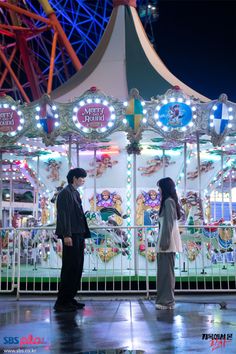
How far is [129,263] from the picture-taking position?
11.1 metres

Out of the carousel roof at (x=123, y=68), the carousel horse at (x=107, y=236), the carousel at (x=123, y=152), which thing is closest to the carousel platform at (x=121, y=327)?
the carousel at (x=123, y=152)

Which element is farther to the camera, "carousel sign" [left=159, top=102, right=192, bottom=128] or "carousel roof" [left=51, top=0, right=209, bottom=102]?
"carousel roof" [left=51, top=0, right=209, bottom=102]

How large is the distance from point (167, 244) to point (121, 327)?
153 centimetres

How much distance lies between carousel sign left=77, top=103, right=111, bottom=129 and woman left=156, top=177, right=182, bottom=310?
394cm

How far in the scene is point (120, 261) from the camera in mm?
11242

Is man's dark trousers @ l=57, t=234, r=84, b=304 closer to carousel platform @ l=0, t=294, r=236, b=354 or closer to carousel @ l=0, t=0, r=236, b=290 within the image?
carousel platform @ l=0, t=294, r=236, b=354

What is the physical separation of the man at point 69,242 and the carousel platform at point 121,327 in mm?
247

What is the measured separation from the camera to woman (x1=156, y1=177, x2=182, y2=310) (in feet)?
21.4

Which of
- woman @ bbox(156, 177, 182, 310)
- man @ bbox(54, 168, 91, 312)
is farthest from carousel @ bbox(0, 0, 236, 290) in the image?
woman @ bbox(156, 177, 182, 310)

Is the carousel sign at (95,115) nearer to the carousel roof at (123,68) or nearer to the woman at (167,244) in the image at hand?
the carousel roof at (123,68)

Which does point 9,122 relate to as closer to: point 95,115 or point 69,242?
point 95,115

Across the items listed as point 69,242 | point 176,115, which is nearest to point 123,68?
point 176,115

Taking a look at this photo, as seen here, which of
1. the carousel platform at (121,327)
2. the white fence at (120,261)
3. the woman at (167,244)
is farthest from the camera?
the white fence at (120,261)

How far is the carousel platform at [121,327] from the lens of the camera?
170 inches
